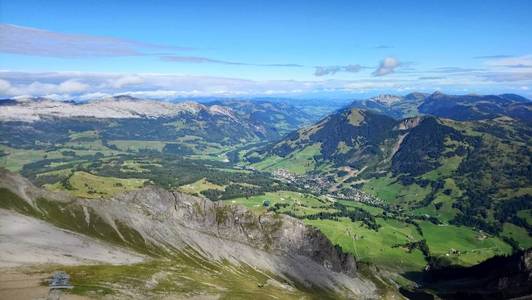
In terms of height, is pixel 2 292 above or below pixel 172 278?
above

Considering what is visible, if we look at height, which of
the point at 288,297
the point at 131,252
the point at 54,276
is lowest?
the point at 288,297

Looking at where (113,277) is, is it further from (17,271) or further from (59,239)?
(59,239)

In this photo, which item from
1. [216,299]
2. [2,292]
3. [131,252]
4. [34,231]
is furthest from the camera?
[131,252]

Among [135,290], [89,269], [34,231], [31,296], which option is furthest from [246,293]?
[34,231]

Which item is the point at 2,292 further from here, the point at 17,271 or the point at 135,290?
the point at 135,290

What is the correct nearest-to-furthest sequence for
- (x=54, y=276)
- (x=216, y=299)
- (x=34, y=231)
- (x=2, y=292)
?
(x=2, y=292) < (x=54, y=276) < (x=216, y=299) < (x=34, y=231)

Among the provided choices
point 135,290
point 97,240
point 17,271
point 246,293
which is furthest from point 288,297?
point 17,271

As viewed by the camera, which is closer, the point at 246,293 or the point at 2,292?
the point at 2,292

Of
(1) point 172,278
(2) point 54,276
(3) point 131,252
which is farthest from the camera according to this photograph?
(3) point 131,252

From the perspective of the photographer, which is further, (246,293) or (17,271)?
(246,293)
